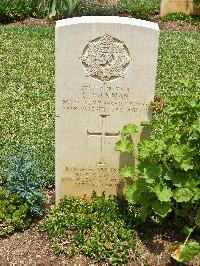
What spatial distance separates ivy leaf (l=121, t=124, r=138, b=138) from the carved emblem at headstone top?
41cm

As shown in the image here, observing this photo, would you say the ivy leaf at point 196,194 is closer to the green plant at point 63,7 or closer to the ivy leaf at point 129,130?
the ivy leaf at point 129,130

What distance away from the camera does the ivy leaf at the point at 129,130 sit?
4180 millimetres

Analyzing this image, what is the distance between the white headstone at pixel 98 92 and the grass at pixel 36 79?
691mm

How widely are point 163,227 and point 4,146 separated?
86.7 inches

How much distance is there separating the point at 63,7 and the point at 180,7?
2903mm

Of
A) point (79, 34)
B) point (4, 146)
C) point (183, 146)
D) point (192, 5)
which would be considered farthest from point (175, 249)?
point (192, 5)

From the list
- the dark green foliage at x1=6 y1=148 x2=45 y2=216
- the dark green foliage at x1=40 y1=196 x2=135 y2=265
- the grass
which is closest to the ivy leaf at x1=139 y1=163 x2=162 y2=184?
the dark green foliage at x1=40 y1=196 x2=135 y2=265

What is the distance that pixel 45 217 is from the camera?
469 centimetres

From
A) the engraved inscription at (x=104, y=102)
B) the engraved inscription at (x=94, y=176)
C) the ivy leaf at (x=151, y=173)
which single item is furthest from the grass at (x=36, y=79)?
the ivy leaf at (x=151, y=173)

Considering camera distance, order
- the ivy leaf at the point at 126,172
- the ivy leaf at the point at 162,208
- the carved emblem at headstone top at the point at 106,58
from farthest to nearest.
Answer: the ivy leaf at the point at 126,172 → the carved emblem at headstone top at the point at 106,58 → the ivy leaf at the point at 162,208

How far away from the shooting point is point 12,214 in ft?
14.8

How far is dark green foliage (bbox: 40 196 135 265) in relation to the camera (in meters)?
4.27

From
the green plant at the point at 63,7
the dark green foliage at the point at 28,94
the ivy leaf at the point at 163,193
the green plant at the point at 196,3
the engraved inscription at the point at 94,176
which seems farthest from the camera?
the green plant at the point at 196,3

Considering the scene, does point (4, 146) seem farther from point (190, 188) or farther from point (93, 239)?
point (190, 188)
